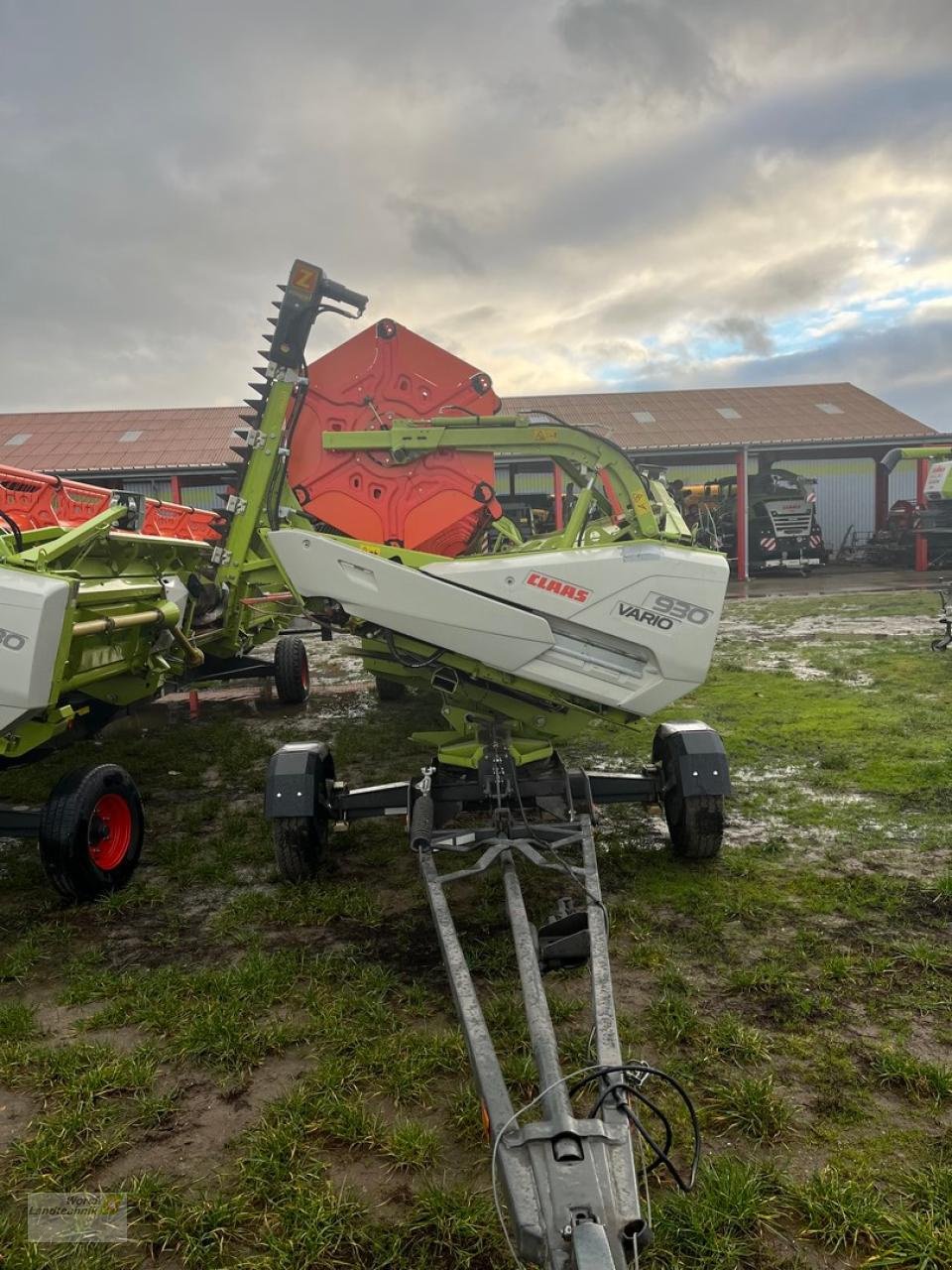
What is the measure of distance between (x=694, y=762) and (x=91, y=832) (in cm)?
319

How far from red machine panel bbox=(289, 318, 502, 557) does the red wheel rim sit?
2193 millimetres

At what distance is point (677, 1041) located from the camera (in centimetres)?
278

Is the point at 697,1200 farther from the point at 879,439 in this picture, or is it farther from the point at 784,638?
the point at 879,439

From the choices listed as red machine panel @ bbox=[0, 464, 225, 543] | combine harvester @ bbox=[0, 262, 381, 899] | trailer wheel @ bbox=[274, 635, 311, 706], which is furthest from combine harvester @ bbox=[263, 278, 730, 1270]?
trailer wheel @ bbox=[274, 635, 311, 706]

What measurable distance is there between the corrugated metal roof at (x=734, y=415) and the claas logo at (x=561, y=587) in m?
19.5

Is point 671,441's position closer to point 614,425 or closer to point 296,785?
point 614,425

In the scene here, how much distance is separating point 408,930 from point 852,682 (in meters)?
6.57

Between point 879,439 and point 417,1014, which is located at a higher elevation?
point 879,439

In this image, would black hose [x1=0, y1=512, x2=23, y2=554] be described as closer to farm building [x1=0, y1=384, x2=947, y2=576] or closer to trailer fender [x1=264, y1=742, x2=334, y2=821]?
trailer fender [x1=264, y1=742, x2=334, y2=821]

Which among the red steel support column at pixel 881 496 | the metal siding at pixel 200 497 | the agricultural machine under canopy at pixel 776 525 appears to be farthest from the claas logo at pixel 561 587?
the red steel support column at pixel 881 496

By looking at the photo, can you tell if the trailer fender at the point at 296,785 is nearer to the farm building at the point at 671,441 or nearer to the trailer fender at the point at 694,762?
the trailer fender at the point at 694,762

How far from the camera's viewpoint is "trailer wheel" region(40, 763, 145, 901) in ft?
12.5

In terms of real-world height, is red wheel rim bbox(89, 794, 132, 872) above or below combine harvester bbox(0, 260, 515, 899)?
below

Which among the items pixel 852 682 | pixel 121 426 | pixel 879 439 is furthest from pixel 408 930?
pixel 121 426
